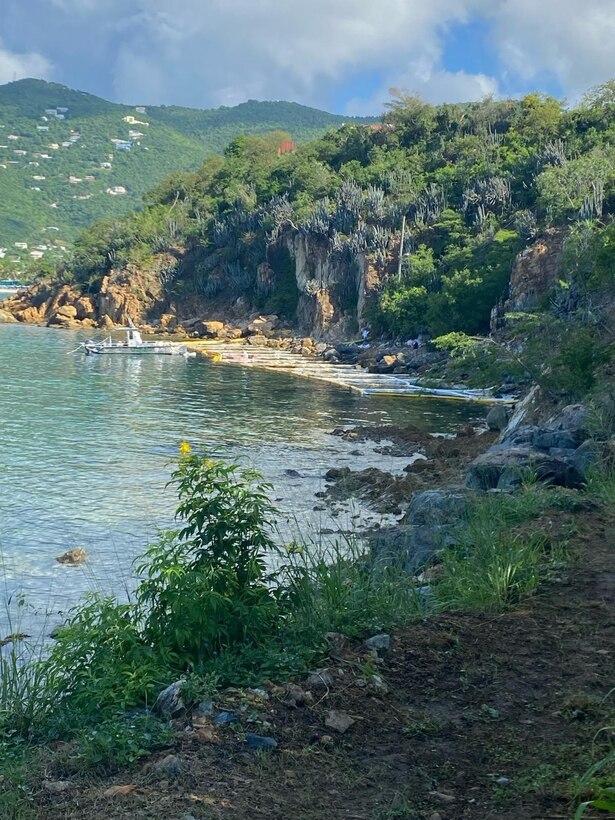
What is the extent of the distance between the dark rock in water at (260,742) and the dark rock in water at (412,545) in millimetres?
3683

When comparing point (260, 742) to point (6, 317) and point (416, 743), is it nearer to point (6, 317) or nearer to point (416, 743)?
point (416, 743)

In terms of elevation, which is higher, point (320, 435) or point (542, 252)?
point (542, 252)

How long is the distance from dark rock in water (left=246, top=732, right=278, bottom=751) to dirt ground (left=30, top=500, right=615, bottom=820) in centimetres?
4

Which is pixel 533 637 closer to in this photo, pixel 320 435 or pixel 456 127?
pixel 320 435

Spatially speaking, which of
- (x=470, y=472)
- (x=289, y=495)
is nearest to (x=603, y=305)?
(x=289, y=495)

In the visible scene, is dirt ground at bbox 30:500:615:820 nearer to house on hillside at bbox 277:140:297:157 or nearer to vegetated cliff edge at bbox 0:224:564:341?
vegetated cliff edge at bbox 0:224:564:341

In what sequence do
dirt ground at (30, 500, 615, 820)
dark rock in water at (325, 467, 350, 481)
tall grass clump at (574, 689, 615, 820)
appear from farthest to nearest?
dark rock in water at (325, 467, 350, 481), dirt ground at (30, 500, 615, 820), tall grass clump at (574, 689, 615, 820)

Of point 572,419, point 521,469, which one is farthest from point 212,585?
point 572,419

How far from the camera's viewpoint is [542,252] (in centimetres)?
5522

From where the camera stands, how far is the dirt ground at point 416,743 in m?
4.41

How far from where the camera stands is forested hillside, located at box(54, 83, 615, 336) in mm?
59938

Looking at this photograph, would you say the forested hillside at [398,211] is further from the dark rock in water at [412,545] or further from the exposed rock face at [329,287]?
the dark rock in water at [412,545]

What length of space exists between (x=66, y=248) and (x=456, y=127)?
12302cm

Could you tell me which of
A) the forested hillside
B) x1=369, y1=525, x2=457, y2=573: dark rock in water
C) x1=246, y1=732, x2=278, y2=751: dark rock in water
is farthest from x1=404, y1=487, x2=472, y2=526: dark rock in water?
the forested hillside
